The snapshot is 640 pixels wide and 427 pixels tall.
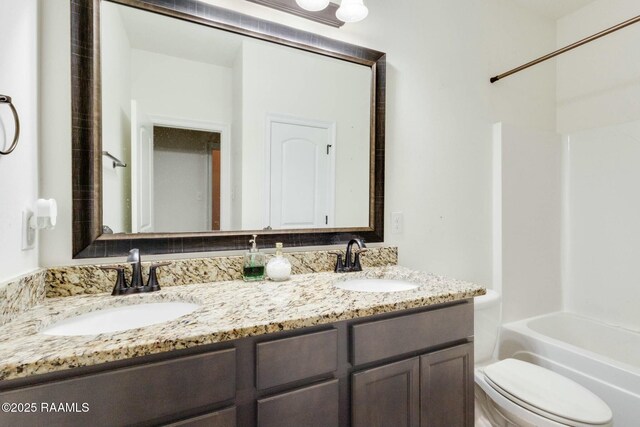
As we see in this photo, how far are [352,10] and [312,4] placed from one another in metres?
0.19

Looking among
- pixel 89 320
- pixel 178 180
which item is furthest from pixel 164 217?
pixel 89 320

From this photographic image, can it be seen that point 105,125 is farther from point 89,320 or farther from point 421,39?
point 421,39

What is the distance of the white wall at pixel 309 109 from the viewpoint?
55.4 inches

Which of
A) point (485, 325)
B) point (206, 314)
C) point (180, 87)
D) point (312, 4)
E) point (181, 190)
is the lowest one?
point (485, 325)

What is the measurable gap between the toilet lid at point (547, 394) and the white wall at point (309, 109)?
93 cm

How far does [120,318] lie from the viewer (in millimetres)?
1010

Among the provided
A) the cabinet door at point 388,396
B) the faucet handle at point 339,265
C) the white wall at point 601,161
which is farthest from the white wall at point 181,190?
the white wall at point 601,161

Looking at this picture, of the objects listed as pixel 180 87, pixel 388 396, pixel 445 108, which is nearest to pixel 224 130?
pixel 180 87

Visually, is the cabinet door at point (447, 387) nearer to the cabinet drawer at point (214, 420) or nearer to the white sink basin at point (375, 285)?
the white sink basin at point (375, 285)

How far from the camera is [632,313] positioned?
79.0 inches

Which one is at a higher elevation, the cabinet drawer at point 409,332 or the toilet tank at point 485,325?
the cabinet drawer at point 409,332

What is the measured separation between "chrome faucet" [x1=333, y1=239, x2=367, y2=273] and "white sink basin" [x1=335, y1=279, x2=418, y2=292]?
0.07m

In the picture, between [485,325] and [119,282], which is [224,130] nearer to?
[119,282]

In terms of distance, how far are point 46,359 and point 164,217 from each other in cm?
70
